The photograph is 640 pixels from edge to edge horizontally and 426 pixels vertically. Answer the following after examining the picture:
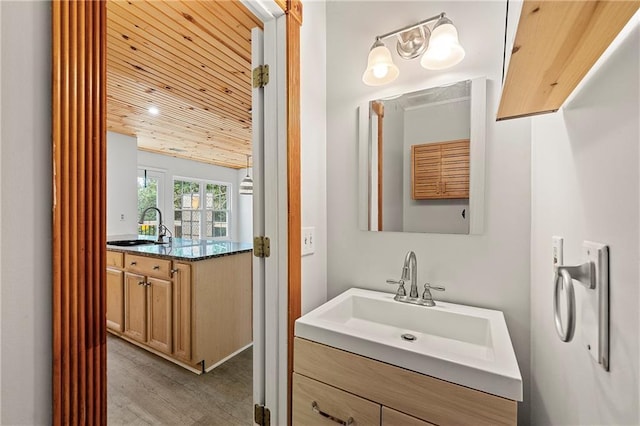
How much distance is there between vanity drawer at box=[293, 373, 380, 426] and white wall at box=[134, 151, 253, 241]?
17.1 ft

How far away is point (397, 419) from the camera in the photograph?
36.8 inches

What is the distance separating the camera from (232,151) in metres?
5.22

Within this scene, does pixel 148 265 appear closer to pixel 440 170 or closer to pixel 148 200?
pixel 440 170

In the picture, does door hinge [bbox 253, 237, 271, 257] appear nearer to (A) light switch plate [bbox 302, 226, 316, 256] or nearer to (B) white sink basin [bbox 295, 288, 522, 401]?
(A) light switch plate [bbox 302, 226, 316, 256]

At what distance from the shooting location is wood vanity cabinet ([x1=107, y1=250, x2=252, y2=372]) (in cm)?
224

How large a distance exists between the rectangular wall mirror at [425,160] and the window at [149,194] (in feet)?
16.3

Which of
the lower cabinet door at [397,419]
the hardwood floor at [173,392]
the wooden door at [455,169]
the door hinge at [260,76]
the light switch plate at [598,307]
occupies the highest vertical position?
the door hinge at [260,76]

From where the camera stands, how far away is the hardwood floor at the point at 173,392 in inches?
71.4

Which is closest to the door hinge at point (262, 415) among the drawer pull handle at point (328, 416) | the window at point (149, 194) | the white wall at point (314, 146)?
the drawer pull handle at point (328, 416)

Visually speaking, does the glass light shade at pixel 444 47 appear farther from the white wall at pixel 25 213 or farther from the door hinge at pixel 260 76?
the white wall at pixel 25 213

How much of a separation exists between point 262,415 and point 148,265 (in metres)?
1.71

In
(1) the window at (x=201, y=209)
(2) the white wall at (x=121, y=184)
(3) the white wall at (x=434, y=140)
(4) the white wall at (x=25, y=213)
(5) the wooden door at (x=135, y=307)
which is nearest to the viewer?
(4) the white wall at (x=25, y=213)

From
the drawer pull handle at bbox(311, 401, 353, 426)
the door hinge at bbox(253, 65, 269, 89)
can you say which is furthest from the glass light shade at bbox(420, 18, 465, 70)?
the drawer pull handle at bbox(311, 401, 353, 426)

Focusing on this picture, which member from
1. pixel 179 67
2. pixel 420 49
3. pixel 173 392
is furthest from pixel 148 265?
pixel 420 49
